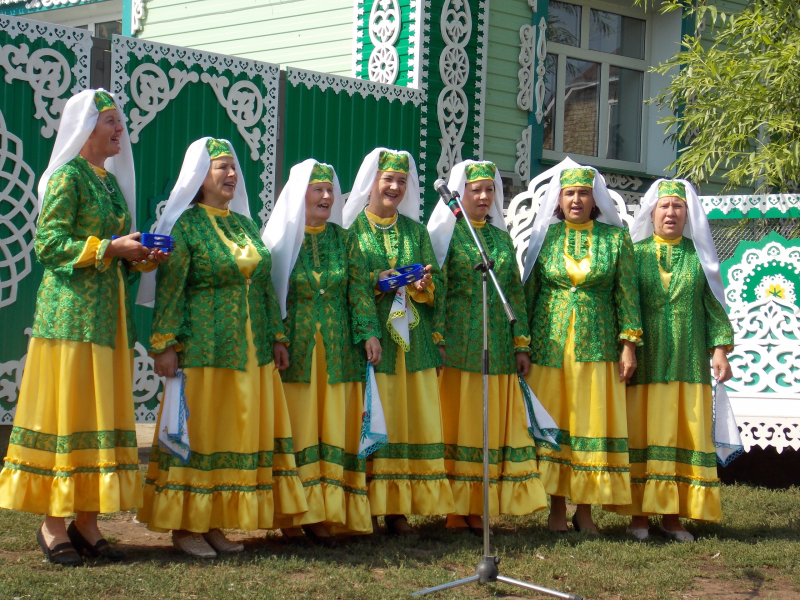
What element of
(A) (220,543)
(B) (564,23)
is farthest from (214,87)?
(B) (564,23)

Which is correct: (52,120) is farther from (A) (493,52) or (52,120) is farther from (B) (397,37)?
(A) (493,52)

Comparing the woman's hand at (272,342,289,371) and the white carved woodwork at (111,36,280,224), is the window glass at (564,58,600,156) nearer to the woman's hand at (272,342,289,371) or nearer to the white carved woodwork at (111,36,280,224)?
the white carved woodwork at (111,36,280,224)

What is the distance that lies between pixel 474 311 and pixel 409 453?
864 mm

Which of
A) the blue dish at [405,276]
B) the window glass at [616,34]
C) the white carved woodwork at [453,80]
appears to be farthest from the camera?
the window glass at [616,34]

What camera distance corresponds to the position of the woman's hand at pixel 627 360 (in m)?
5.41

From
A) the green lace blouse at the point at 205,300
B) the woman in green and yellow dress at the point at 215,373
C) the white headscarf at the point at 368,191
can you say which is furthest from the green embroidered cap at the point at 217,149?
the white headscarf at the point at 368,191

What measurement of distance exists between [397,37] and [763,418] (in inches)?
180

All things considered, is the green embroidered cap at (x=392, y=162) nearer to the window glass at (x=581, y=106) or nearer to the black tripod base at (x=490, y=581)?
the black tripod base at (x=490, y=581)

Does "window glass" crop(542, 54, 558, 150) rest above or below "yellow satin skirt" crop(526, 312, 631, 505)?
above

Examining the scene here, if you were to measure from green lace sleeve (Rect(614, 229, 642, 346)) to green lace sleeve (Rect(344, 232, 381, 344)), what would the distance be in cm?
138

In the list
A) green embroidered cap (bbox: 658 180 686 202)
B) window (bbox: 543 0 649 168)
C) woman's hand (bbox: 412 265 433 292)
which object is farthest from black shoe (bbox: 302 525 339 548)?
window (bbox: 543 0 649 168)

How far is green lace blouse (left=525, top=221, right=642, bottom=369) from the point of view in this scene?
540 cm

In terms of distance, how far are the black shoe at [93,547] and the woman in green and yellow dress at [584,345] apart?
7.53 ft

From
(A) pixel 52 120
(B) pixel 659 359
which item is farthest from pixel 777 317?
(A) pixel 52 120
